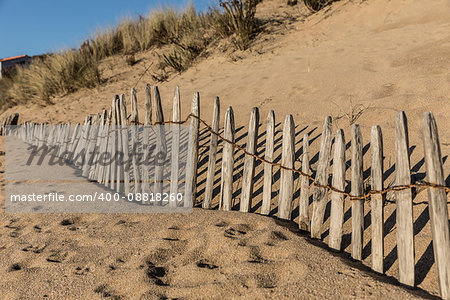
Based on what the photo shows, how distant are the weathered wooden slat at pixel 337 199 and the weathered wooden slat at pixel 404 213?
0.41 m

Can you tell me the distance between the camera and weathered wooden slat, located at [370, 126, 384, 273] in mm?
2213

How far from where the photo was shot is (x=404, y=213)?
208cm

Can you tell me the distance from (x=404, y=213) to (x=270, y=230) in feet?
2.96

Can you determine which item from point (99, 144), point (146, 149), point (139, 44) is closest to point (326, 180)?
point (146, 149)

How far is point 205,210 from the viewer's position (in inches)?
125

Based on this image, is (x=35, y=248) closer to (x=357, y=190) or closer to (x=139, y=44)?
(x=357, y=190)

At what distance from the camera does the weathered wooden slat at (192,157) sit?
326 cm

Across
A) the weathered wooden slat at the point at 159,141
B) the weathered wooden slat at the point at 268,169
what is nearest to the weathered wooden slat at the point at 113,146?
the weathered wooden slat at the point at 159,141

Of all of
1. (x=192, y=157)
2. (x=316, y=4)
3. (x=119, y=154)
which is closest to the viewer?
(x=192, y=157)

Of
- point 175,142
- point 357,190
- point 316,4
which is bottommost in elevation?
point 357,190

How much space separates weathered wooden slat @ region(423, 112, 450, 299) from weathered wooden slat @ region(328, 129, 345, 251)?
1.93 feet

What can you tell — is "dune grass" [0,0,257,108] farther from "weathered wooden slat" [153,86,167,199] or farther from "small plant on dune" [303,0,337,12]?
"weathered wooden slat" [153,86,167,199]

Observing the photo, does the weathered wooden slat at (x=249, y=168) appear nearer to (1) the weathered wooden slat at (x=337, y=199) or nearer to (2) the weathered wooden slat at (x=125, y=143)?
(1) the weathered wooden slat at (x=337, y=199)

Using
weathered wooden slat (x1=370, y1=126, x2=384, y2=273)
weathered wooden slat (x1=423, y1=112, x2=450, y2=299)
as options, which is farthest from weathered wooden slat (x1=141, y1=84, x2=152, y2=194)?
weathered wooden slat (x1=423, y1=112, x2=450, y2=299)
